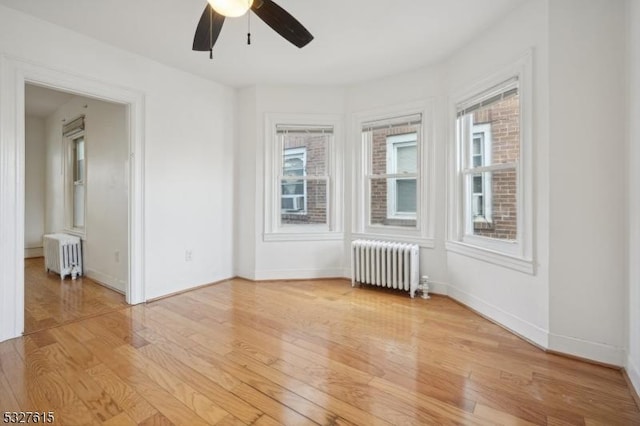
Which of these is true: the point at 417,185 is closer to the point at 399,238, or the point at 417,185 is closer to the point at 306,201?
the point at 399,238

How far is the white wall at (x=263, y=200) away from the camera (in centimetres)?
403

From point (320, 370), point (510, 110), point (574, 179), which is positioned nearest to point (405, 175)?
point (510, 110)

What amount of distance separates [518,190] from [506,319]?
1099mm

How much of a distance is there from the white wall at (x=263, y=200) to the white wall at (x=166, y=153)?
0.20 metres

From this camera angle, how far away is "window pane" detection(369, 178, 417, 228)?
3.74m

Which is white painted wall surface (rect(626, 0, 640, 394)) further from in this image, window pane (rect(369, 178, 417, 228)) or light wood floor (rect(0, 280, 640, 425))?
window pane (rect(369, 178, 417, 228))

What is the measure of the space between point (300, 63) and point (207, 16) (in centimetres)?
166

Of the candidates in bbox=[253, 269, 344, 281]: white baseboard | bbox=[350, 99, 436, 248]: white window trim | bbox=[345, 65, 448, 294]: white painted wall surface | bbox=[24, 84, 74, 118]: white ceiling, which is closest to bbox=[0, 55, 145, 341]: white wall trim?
bbox=[24, 84, 74, 118]: white ceiling

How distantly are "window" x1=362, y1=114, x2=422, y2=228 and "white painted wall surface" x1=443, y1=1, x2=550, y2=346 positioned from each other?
822 millimetres

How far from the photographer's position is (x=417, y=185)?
11.9 feet

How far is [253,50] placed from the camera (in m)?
3.11

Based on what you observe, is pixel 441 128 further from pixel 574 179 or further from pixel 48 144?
pixel 48 144

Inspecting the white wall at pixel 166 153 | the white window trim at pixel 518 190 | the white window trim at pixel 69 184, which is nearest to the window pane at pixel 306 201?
the white wall at pixel 166 153

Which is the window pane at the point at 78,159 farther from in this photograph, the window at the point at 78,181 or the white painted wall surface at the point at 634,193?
the white painted wall surface at the point at 634,193
